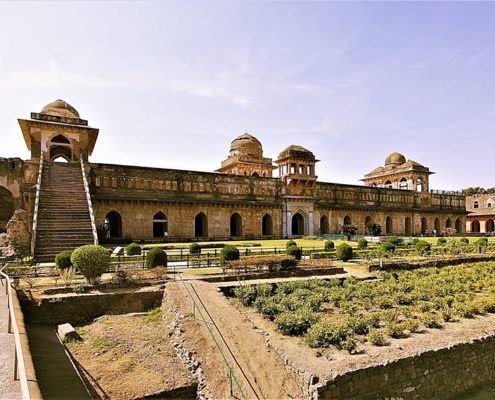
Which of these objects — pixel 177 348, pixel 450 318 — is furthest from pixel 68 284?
pixel 450 318

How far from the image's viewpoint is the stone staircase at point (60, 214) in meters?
20.2

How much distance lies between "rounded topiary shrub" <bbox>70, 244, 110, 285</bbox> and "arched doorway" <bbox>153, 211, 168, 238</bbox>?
19689mm

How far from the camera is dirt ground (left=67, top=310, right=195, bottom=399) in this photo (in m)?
8.95

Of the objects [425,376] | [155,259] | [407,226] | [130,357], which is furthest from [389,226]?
[130,357]

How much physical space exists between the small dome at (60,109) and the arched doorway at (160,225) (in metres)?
12.4

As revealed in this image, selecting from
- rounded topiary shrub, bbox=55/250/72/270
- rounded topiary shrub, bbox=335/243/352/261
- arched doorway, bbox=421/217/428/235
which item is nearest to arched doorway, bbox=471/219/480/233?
arched doorway, bbox=421/217/428/235

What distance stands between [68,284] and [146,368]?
635 cm

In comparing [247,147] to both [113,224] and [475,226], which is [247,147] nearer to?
[113,224]

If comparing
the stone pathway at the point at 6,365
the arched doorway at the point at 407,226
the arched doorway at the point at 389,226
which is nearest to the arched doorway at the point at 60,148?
the stone pathway at the point at 6,365

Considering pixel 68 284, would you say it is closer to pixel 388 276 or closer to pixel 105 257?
pixel 105 257

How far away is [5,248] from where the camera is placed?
21375 millimetres

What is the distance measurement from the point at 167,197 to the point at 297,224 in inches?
673

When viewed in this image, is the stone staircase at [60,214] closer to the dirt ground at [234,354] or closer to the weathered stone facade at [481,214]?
the dirt ground at [234,354]

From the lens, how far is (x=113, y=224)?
117ft
